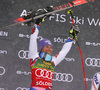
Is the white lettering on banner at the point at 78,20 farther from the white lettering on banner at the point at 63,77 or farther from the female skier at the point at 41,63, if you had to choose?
the female skier at the point at 41,63

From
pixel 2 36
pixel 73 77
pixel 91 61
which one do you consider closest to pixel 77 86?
pixel 73 77

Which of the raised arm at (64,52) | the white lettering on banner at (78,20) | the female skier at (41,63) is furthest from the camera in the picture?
the white lettering on banner at (78,20)

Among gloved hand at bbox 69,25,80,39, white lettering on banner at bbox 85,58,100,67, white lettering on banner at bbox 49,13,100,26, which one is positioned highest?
white lettering on banner at bbox 49,13,100,26

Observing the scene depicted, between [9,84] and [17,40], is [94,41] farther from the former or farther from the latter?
[9,84]

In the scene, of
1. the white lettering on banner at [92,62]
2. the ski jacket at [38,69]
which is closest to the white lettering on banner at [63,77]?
the white lettering on banner at [92,62]

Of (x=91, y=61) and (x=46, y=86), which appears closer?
(x=46, y=86)

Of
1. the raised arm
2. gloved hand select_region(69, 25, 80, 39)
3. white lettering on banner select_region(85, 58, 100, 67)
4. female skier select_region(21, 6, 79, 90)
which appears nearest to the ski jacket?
female skier select_region(21, 6, 79, 90)

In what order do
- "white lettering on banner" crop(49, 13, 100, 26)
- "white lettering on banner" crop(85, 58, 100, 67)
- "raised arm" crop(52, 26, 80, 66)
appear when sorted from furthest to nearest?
1. "white lettering on banner" crop(49, 13, 100, 26)
2. "white lettering on banner" crop(85, 58, 100, 67)
3. "raised arm" crop(52, 26, 80, 66)

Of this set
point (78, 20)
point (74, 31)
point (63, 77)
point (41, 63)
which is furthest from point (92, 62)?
point (41, 63)

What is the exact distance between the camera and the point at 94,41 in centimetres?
613

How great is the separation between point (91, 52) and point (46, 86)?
2516 millimetres

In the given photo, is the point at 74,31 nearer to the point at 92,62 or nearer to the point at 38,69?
the point at 38,69

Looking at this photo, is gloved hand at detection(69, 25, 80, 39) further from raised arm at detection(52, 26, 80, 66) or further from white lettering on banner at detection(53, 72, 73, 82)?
white lettering on banner at detection(53, 72, 73, 82)

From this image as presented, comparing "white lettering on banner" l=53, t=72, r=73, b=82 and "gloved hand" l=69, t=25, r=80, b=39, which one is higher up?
"gloved hand" l=69, t=25, r=80, b=39
